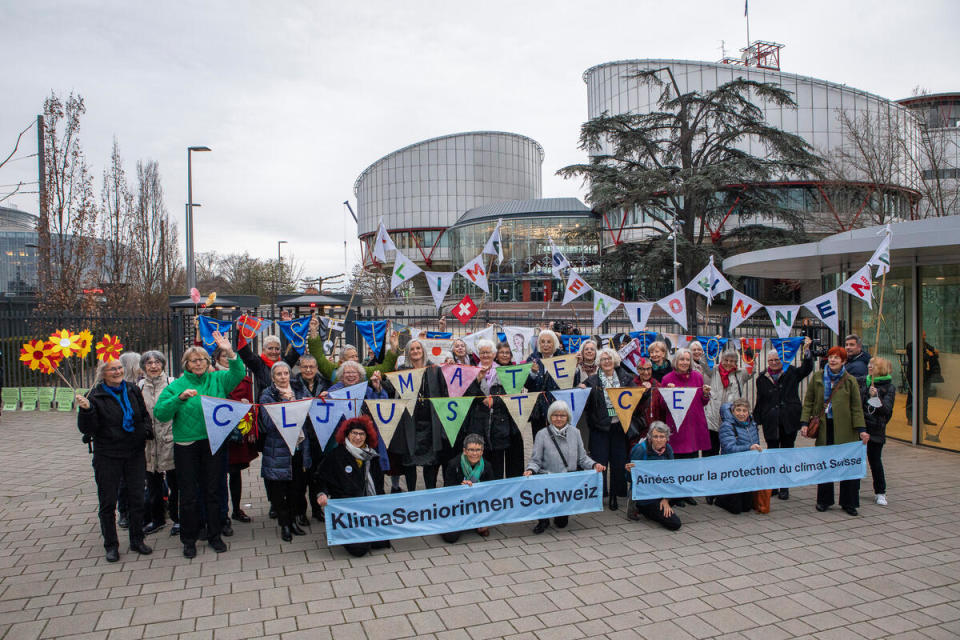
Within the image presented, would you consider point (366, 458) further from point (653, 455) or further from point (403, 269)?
point (403, 269)

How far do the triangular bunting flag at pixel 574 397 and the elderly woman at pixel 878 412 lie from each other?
3309 millimetres

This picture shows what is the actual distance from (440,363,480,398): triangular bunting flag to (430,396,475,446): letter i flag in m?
0.41

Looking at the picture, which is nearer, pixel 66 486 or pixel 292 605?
pixel 292 605

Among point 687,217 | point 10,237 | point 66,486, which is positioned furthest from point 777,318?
point 10,237

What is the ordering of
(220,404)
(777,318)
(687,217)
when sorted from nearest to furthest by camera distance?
1. (220,404)
2. (777,318)
3. (687,217)

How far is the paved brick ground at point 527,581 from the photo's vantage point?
4.42m

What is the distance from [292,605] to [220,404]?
1.99 meters

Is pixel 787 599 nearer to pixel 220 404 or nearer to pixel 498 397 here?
pixel 498 397

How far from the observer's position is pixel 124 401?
563cm

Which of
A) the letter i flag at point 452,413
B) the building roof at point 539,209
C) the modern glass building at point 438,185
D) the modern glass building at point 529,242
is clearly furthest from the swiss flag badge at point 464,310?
the modern glass building at point 438,185

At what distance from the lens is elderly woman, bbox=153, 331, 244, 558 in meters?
5.63

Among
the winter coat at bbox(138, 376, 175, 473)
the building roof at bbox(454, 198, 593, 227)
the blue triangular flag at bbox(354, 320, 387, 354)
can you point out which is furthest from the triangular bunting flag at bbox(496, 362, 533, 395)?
the building roof at bbox(454, 198, 593, 227)

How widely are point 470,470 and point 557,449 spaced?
97cm

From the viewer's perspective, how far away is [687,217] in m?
30.2
